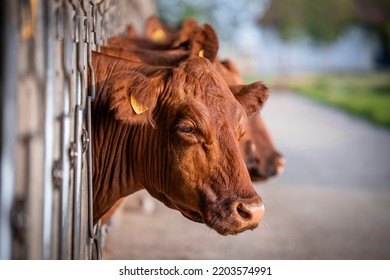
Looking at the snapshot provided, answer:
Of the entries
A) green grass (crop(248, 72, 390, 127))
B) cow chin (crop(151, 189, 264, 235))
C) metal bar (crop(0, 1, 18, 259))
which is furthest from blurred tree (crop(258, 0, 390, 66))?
metal bar (crop(0, 1, 18, 259))

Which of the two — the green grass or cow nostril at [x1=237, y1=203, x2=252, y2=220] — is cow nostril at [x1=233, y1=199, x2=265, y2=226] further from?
the green grass

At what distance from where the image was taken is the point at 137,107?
240 centimetres

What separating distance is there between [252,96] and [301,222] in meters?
2.76

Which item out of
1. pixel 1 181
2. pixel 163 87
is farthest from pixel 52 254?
pixel 163 87

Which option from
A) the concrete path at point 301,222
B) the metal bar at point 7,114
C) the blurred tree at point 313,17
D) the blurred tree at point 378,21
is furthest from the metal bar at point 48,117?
the blurred tree at point 313,17

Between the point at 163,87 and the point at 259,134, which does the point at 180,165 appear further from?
the point at 259,134

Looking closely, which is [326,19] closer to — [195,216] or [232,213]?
[195,216]

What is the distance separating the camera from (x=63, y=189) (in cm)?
190

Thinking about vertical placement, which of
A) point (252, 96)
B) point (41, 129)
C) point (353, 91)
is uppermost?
point (41, 129)

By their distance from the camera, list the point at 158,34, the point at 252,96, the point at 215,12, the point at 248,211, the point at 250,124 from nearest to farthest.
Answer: the point at 248,211, the point at 252,96, the point at 250,124, the point at 158,34, the point at 215,12

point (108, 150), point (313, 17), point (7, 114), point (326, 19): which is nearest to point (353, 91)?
point (326, 19)

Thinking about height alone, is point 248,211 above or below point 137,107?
below

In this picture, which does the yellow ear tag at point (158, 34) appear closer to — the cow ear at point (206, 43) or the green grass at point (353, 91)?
the cow ear at point (206, 43)
